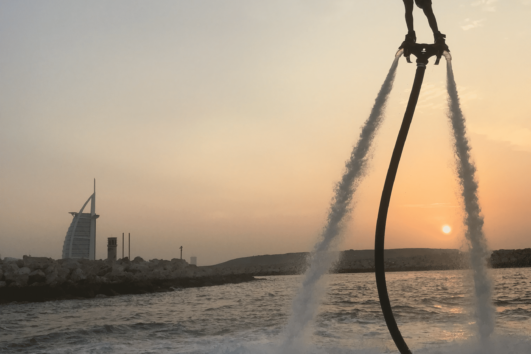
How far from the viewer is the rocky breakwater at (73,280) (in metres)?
36.2

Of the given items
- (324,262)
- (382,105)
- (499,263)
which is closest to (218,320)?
(324,262)

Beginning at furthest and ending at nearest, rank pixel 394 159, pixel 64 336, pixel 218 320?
pixel 218 320 → pixel 64 336 → pixel 394 159

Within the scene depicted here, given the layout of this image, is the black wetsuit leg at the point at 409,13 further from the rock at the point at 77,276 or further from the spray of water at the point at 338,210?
the rock at the point at 77,276

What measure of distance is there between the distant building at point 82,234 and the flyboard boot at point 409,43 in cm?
12470

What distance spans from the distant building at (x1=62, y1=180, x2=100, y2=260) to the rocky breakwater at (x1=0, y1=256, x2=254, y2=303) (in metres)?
71.6

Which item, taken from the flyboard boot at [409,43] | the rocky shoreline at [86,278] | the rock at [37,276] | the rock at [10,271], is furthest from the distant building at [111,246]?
the flyboard boot at [409,43]

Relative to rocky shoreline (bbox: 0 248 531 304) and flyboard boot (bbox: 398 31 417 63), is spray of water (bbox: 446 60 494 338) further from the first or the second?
rocky shoreline (bbox: 0 248 531 304)

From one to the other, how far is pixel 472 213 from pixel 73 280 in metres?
40.1

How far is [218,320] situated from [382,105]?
43.0 ft

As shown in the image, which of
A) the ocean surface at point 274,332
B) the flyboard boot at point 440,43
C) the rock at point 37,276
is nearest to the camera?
the flyboard boot at point 440,43

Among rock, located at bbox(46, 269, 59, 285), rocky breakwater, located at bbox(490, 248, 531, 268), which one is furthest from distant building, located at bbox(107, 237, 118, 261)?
rocky breakwater, located at bbox(490, 248, 531, 268)

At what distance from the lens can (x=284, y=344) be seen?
1020cm

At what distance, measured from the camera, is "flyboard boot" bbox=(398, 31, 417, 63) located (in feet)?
25.3

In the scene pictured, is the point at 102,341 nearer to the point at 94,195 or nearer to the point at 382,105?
the point at 382,105
